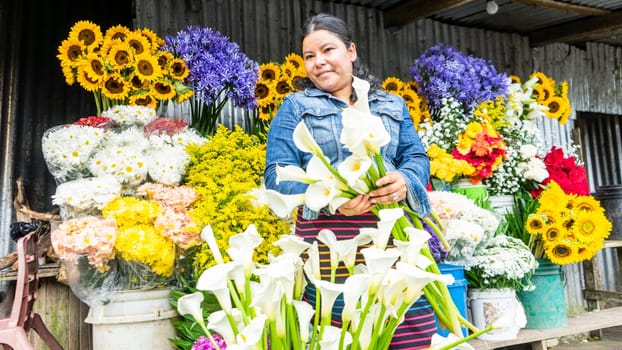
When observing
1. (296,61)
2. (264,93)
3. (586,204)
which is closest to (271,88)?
(264,93)

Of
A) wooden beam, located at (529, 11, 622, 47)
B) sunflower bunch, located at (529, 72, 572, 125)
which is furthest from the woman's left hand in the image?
wooden beam, located at (529, 11, 622, 47)

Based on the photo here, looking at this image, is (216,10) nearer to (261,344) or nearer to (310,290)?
(310,290)

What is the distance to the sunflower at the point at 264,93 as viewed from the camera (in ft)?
8.97

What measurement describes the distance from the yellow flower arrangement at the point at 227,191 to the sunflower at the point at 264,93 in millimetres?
508

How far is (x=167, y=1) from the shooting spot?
10.6ft

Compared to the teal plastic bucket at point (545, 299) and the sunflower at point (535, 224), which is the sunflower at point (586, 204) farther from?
the teal plastic bucket at point (545, 299)

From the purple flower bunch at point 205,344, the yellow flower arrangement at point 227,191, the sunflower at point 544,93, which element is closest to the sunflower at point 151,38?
the yellow flower arrangement at point 227,191

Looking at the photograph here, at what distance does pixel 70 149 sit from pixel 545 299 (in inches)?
100

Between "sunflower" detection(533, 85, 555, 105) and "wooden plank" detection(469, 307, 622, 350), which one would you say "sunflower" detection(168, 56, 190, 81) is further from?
"sunflower" detection(533, 85, 555, 105)

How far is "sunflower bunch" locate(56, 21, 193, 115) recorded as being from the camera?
2342 mm

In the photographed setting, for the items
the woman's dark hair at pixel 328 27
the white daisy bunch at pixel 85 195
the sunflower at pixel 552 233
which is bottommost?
the sunflower at pixel 552 233

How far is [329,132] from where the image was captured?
4.80ft

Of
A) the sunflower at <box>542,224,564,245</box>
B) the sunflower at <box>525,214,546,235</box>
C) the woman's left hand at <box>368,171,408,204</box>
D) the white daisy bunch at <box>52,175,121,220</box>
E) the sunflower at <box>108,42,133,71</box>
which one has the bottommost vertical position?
the sunflower at <box>542,224,564,245</box>

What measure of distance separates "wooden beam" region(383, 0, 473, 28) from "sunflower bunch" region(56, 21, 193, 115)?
1902 millimetres
